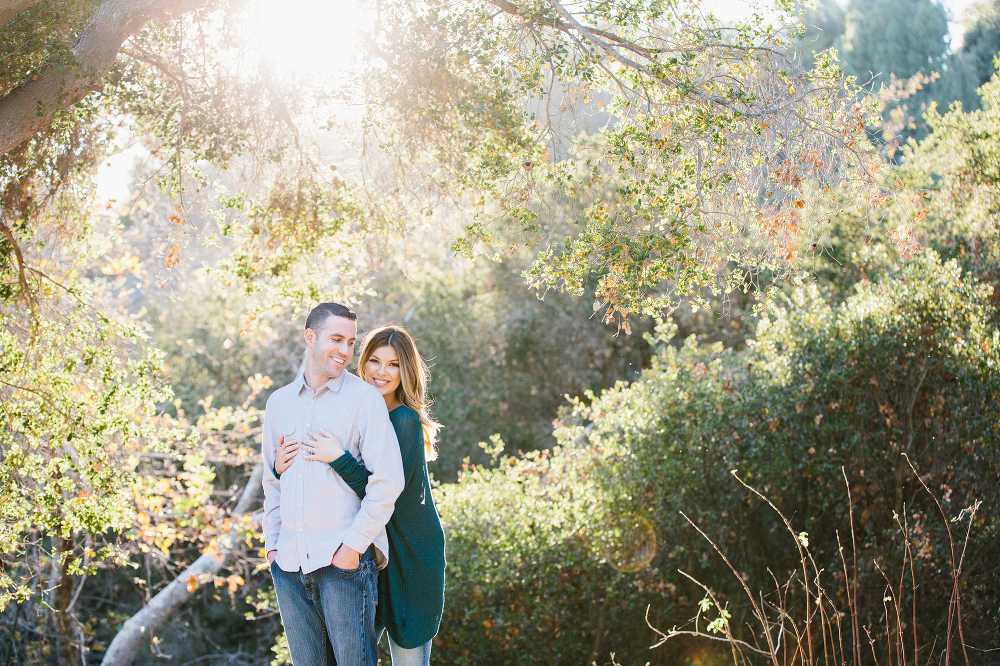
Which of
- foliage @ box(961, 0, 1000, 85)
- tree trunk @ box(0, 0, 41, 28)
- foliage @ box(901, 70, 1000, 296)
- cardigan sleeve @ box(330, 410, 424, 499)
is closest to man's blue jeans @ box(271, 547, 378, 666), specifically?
cardigan sleeve @ box(330, 410, 424, 499)

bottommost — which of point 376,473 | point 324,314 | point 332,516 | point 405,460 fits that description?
point 332,516

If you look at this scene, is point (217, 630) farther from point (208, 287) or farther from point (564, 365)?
point (564, 365)

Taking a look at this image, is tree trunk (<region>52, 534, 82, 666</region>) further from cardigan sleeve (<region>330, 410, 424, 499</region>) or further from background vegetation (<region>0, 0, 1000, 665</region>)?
cardigan sleeve (<region>330, 410, 424, 499</region>)

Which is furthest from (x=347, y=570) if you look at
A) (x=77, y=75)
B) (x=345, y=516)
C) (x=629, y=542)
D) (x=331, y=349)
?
(x=629, y=542)

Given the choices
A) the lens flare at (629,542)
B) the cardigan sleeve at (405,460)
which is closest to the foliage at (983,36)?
the lens flare at (629,542)

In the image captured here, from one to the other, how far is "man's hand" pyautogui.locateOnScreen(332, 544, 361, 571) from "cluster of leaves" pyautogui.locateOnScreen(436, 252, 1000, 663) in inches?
148

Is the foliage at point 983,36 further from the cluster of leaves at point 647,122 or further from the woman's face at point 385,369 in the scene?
the woman's face at point 385,369

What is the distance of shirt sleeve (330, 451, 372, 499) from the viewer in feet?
8.09

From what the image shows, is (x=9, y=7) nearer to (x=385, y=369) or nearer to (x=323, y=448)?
(x=385, y=369)

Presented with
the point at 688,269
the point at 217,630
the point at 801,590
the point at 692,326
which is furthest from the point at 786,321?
the point at 217,630

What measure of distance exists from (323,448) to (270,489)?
1.32ft

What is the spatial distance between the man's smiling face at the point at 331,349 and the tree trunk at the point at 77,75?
1.83m

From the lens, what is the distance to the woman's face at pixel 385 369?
2814 mm

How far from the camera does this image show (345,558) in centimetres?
239
